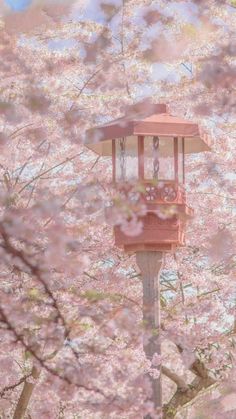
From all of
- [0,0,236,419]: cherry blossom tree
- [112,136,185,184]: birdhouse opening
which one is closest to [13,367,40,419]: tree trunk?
[0,0,236,419]: cherry blossom tree

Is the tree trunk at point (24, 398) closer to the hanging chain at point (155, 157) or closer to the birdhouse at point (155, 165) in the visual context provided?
the birdhouse at point (155, 165)

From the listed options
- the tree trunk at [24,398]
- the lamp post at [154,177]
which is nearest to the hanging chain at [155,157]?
the lamp post at [154,177]

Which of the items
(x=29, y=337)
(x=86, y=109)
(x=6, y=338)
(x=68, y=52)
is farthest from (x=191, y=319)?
(x=29, y=337)

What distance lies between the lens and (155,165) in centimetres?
780

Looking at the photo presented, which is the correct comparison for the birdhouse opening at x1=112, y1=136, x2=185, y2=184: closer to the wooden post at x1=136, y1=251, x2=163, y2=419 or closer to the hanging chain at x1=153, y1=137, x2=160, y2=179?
the hanging chain at x1=153, y1=137, x2=160, y2=179

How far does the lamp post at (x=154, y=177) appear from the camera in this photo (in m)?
7.68

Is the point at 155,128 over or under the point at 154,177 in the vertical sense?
over

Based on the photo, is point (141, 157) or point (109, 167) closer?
point (141, 157)

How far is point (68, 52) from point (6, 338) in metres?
5.61

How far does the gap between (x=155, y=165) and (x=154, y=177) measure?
158mm

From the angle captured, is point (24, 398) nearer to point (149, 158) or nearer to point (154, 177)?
point (154, 177)

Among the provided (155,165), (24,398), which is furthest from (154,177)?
(24,398)

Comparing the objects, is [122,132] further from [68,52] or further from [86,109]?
[68,52]

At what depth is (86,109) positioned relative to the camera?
9.23m
